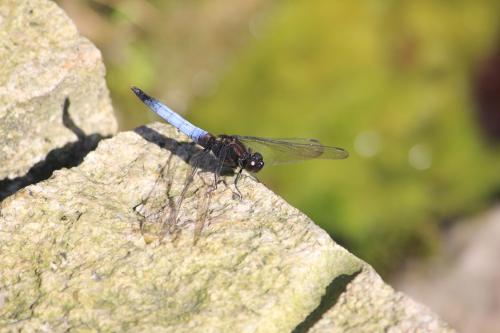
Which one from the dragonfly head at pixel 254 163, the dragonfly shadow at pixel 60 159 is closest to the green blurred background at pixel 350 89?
the dragonfly head at pixel 254 163

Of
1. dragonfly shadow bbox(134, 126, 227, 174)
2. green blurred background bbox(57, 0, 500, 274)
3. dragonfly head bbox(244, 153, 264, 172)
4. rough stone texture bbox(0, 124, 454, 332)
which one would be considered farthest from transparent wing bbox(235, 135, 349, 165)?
green blurred background bbox(57, 0, 500, 274)

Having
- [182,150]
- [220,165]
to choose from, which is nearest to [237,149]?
[220,165]

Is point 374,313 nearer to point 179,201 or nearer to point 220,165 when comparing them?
point 179,201

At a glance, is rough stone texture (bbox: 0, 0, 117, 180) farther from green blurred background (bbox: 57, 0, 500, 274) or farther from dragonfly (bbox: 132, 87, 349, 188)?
green blurred background (bbox: 57, 0, 500, 274)

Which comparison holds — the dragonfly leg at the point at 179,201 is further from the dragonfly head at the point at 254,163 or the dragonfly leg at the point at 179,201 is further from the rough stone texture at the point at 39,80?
the rough stone texture at the point at 39,80

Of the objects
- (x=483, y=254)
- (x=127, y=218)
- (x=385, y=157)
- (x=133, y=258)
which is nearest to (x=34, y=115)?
(x=127, y=218)

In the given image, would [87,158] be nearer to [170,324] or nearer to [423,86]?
[170,324]
